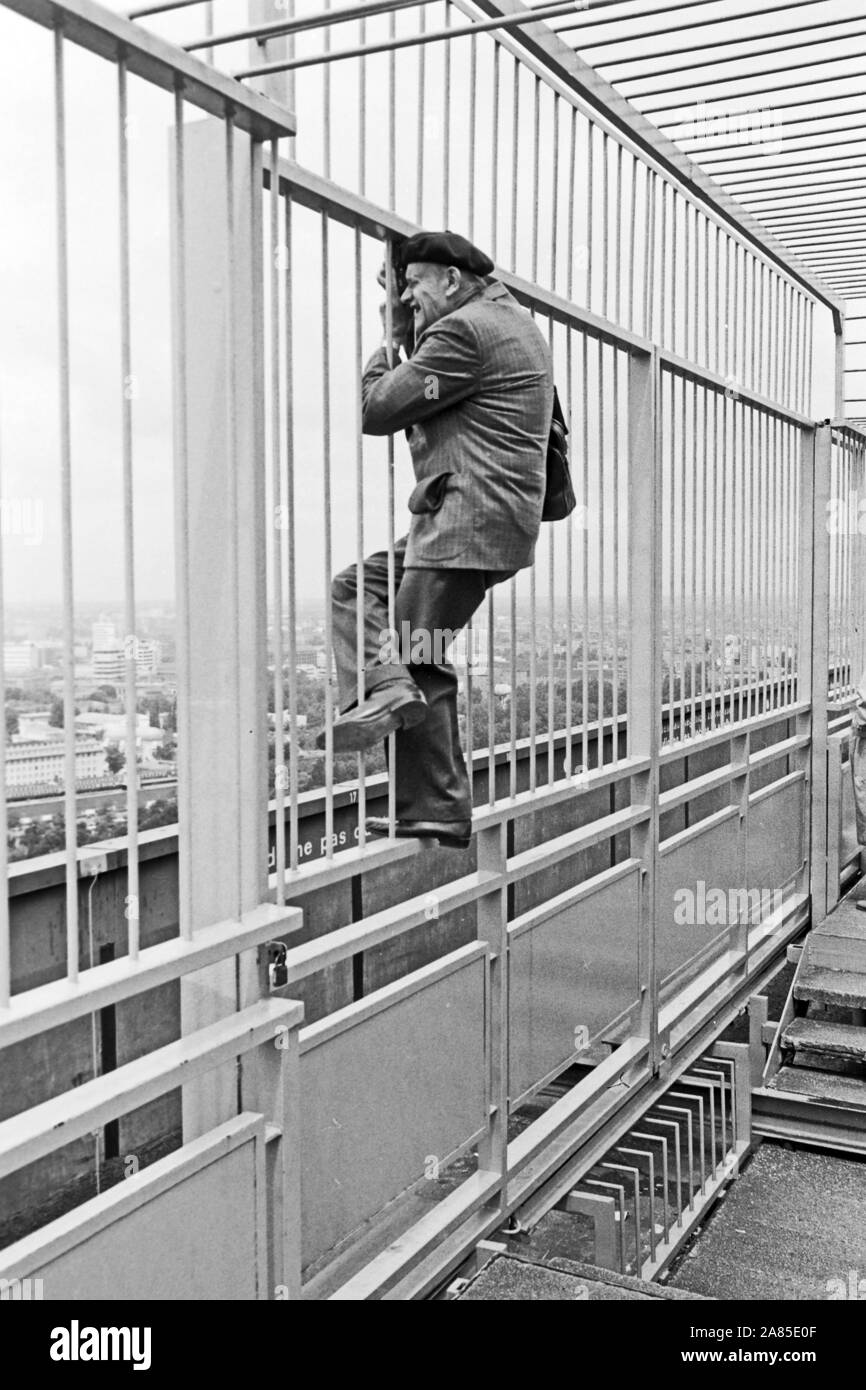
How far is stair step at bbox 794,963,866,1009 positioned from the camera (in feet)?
17.8

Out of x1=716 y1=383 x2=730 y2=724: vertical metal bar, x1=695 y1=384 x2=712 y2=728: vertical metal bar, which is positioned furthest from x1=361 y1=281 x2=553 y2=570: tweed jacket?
x1=716 y1=383 x2=730 y2=724: vertical metal bar

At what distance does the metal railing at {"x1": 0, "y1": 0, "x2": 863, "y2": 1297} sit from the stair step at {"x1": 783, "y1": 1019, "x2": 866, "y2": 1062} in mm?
313

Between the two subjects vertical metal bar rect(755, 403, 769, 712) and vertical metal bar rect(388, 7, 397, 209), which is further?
vertical metal bar rect(755, 403, 769, 712)

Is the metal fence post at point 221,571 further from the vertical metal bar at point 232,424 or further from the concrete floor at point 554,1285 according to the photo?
the concrete floor at point 554,1285

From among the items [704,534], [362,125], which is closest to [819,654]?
[704,534]

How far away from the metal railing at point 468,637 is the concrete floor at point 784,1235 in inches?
18.7

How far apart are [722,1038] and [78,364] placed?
173 inches

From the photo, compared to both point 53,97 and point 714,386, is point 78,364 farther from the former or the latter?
point 714,386

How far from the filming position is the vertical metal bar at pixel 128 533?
209 cm

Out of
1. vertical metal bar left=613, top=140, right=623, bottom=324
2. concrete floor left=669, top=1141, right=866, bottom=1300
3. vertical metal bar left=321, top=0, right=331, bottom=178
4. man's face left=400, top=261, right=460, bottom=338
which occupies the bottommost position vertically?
concrete floor left=669, top=1141, right=866, bottom=1300

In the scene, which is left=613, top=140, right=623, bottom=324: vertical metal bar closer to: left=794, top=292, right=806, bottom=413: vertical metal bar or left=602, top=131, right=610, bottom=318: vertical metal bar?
left=602, top=131, right=610, bottom=318: vertical metal bar

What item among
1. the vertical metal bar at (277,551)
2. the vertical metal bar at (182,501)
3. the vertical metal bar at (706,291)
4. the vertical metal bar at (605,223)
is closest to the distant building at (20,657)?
the vertical metal bar at (182,501)

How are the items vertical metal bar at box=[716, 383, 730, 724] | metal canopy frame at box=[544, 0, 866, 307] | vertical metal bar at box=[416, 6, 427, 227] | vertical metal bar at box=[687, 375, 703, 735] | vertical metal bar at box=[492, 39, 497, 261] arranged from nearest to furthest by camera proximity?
vertical metal bar at box=[416, 6, 427, 227]
vertical metal bar at box=[492, 39, 497, 261]
metal canopy frame at box=[544, 0, 866, 307]
vertical metal bar at box=[687, 375, 703, 735]
vertical metal bar at box=[716, 383, 730, 724]

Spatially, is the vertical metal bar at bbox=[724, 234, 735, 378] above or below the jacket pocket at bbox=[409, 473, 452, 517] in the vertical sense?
above
